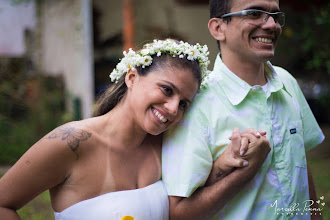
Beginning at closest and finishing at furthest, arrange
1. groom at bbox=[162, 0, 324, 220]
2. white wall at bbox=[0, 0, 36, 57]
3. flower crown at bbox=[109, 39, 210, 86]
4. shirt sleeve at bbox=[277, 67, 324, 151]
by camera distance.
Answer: groom at bbox=[162, 0, 324, 220] < flower crown at bbox=[109, 39, 210, 86] < shirt sleeve at bbox=[277, 67, 324, 151] < white wall at bbox=[0, 0, 36, 57]

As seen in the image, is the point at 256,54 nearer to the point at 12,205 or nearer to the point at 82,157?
the point at 82,157

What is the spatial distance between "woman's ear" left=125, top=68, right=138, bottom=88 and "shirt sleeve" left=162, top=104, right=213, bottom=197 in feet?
1.23

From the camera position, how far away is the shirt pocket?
2305mm

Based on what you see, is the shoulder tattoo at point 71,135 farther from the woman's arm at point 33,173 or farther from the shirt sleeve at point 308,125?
the shirt sleeve at point 308,125

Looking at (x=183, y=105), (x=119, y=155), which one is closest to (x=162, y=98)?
(x=183, y=105)

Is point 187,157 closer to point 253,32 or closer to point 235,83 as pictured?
point 235,83

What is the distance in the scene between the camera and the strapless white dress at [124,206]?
82.0 inches

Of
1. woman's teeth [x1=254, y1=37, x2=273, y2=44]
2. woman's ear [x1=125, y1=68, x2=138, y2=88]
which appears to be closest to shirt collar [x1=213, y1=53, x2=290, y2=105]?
woman's teeth [x1=254, y1=37, x2=273, y2=44]

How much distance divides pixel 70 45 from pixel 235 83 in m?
6.51

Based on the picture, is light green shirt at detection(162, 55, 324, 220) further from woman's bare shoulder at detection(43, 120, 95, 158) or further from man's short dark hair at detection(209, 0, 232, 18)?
woman's bare shoulder at detection(43, 120, 95, 158)

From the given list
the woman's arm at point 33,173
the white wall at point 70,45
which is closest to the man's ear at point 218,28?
the woman's arm at point 33,173

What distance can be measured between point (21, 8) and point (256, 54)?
6824mm

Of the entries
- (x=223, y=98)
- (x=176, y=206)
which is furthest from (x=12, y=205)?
(x=223, y=98)

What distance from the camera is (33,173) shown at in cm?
201
